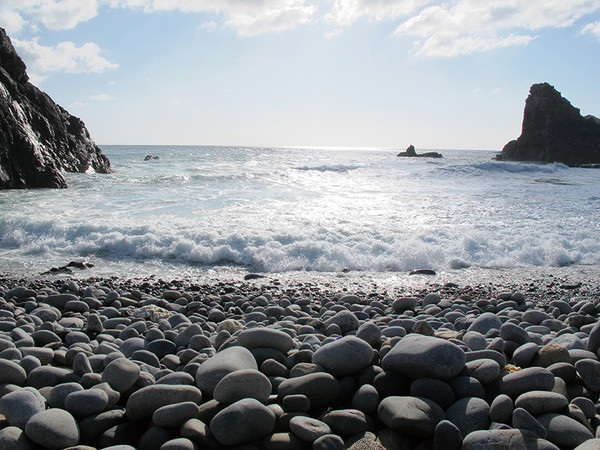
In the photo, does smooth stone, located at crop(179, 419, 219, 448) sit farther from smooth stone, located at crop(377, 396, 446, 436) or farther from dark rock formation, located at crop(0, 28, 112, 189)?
dark rock formation, located at crop(0, 28, 112, 189)

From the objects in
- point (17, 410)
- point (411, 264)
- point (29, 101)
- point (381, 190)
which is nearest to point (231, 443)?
point (17, 410)

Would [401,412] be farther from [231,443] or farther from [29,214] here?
[29,214]

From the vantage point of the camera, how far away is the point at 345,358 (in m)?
2.28

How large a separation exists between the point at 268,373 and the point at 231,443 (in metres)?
0.61

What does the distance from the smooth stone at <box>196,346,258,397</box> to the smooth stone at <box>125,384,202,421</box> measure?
4.4 inches

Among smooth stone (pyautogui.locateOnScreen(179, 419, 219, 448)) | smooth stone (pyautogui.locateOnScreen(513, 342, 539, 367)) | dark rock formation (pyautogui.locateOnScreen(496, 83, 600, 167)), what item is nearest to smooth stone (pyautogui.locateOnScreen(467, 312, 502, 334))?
smooth stone (pyautogui.locateOnScreen(513, 342, 539, 367))

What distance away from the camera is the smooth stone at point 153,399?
6.54 ft

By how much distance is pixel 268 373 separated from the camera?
2.38m

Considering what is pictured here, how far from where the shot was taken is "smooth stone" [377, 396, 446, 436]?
1.80 m

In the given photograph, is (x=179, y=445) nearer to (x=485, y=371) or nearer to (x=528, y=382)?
(x=485, y=371)

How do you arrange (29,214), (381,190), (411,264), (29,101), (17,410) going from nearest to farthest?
(17,410), (411,264), (29,214), (381,190), (29,101)

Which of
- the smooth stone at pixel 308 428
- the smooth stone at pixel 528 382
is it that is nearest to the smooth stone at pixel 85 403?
the smooth stone at pixel 308 428

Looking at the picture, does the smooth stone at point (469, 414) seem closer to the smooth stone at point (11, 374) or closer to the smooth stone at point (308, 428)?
the smooth stone at point (308, 428)

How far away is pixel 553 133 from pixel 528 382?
63571 millimetres
